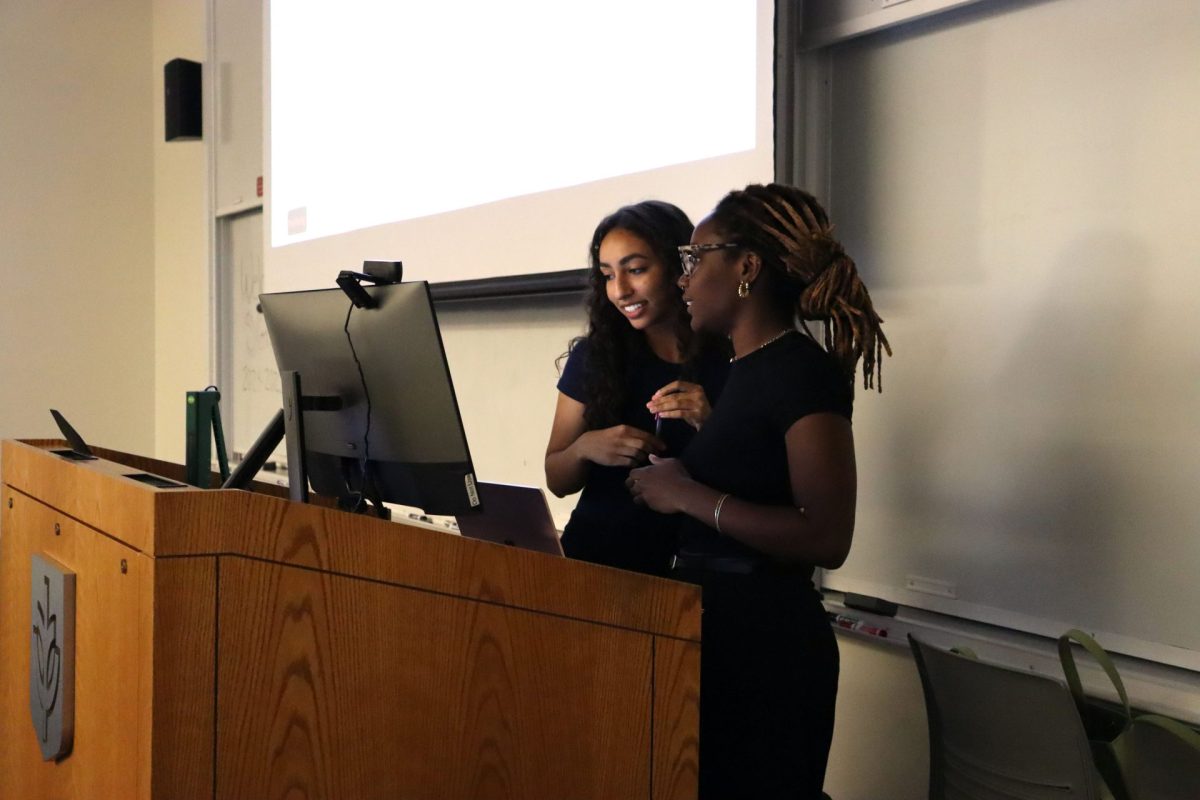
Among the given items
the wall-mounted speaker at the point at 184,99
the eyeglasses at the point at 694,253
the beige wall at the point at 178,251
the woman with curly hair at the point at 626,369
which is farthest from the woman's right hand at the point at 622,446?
the wall-mounted speaker at the point at 184,99

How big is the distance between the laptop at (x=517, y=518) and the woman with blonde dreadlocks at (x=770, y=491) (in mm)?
141

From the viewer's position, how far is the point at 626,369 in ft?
6.19

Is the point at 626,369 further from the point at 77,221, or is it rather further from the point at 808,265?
the point at 77,221

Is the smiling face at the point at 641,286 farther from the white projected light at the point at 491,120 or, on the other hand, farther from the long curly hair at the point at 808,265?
the long curly hair at the point at 808,265

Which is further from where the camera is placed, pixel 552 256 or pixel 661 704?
pixel 552 256

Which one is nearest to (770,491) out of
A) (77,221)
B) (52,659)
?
(52,659)

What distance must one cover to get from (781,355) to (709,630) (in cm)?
37

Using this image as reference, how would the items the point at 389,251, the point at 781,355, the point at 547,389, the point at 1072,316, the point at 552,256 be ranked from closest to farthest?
1. the point at 781,355
2. the point at 1072,316
3. the point at 552,256
4. the point at 547,389
5. the point at 389,251

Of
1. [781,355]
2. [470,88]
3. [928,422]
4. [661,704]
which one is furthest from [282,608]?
[470,88]

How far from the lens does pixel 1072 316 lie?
160cm

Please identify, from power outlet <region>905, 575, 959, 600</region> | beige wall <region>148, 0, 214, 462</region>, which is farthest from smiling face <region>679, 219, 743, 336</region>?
beige wall <region>148, 0, 214, 462</region>

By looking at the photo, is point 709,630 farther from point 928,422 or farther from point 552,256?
point 552,256

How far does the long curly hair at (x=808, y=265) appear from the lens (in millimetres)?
1413

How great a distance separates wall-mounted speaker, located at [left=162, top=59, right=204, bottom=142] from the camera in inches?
180
